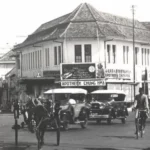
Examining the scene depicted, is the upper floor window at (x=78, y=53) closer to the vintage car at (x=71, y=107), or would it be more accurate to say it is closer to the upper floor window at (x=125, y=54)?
the upper floor window at (x=125, y=54)

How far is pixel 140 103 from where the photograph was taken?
59.0ft

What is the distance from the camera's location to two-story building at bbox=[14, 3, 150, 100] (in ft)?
152

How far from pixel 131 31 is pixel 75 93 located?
27486 mm

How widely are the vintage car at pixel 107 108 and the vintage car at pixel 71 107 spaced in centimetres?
213

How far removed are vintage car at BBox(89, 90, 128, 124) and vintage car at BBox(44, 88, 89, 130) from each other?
2.13m

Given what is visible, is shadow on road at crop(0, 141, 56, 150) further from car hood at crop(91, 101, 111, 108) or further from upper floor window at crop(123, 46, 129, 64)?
upper floor window at crop(123, 46, 129, 64)

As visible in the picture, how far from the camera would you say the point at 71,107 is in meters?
22.9

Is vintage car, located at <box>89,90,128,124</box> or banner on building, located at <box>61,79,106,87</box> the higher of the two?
banner on building, located at <box>61,79,106,87</box>

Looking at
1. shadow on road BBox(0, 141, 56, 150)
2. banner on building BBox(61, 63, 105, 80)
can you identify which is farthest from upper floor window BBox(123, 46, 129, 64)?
shadow on road BBox(0, 141, 56, 150)

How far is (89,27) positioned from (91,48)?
2151mm

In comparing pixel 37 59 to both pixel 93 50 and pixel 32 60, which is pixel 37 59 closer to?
pixel 32 60

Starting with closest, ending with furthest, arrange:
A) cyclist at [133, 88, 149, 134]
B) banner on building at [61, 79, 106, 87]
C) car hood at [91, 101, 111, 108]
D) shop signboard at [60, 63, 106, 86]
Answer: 1. cyclist at [133, 88, 149, 134]
2. car hood at [91, 101, 111, 108]
3. shop signboard at [60, 63, 106, 86]
4. banner on building at [61, 79, 106, 87]

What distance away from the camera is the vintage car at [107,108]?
2669 centimetres


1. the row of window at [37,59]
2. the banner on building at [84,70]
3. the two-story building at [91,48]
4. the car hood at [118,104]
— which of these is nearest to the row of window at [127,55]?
the two-story building at [91,48]
